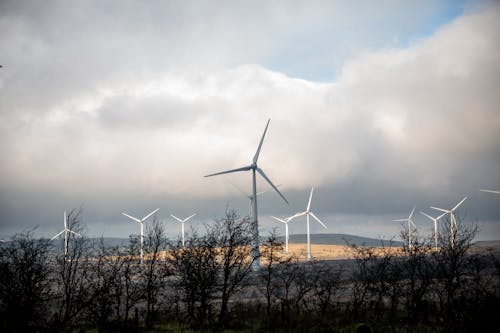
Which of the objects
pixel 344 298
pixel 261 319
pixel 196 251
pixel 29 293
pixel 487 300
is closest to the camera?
pixel 487 300

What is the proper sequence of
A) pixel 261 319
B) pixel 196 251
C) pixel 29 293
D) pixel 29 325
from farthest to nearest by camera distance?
pixel 261 319
pixel 196 251
pixel 29 325
pixel 29 293

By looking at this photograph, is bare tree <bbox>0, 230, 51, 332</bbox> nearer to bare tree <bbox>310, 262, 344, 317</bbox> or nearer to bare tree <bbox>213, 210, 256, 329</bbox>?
bare tree <bbox>213, 210, 256, 329</bbox>

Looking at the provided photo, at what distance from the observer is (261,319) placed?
31203 millimetres

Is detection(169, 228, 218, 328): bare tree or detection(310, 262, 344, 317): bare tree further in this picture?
detection(310, 262, 344, 317): bare tree

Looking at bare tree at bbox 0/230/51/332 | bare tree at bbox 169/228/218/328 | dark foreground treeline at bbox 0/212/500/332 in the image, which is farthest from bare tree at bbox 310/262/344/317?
bare tree at bbox 0/230/51/332

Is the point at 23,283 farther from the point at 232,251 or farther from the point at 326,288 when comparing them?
the point at 326,288

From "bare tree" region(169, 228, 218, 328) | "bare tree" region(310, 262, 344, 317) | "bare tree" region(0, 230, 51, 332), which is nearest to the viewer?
"bare tree" region(0, 230, 51, 332)

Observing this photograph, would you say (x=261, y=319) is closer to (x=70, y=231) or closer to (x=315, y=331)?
(x=315, y=331)

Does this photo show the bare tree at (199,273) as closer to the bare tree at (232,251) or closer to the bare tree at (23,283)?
the bare tree at (232,251)

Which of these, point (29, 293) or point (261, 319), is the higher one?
point (29, 293)

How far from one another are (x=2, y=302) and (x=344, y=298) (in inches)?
1712

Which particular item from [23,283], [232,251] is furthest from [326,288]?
[23,283]

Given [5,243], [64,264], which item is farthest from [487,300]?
[5,243]

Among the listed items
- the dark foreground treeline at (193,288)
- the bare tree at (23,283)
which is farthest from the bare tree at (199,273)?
the bare tree at (23,283)
